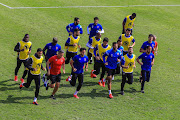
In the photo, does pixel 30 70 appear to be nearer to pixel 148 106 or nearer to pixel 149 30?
pixel 148 106

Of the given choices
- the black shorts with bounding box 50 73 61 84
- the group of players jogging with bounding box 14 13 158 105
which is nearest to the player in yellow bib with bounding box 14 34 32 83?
the group of players jogging with bounding box 14 13 158 105

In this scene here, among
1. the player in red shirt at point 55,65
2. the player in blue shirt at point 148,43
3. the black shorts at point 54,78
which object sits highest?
the player in blue shirt at point 148,43

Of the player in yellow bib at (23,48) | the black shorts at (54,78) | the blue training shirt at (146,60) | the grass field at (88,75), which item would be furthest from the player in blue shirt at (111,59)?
the player in yellow bib at (23,48)

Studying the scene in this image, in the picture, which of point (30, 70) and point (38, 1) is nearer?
point (30, 70)

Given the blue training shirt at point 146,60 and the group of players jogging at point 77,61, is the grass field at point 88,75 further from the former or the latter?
the blue training shirt at point 146,60

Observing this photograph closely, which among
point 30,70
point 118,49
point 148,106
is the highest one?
point 118,49

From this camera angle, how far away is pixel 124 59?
11211 mm

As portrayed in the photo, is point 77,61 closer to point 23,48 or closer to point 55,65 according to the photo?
point 55,65

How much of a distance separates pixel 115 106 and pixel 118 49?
2627 millimetres

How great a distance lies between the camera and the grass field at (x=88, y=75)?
→ 10.1 meters

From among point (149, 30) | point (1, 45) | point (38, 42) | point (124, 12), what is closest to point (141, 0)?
point (124, 12)

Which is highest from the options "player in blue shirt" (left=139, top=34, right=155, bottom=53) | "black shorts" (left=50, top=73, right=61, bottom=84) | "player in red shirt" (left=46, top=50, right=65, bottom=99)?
"player in blue shirt" (left=139, top=34, right=155, bottom=53)

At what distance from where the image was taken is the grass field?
1009 cm

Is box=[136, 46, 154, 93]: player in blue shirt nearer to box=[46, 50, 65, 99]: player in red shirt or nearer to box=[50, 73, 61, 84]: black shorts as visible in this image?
box=[46, 50, 65, 99]: player in red shirt
